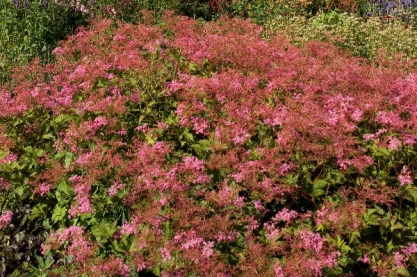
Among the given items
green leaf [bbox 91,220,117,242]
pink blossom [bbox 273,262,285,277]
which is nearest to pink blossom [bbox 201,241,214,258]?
pink blossom [bbox 273,262,285,277]

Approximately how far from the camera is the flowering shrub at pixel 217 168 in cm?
269

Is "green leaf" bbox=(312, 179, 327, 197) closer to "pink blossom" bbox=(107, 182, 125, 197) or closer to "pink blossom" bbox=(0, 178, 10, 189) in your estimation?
"pink blossom" bbox=(107, 182, 125, 197)

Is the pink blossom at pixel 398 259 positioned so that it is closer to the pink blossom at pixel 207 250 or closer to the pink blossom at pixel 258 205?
the pink blossom at pixel 258 205

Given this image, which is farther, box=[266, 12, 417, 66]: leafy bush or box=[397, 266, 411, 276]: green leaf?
box=[266, 12, 417, 66]: leafy bush

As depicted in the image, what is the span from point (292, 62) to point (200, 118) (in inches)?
45.5

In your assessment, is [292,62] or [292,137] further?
[292,62]

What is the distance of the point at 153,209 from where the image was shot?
8.92 feet

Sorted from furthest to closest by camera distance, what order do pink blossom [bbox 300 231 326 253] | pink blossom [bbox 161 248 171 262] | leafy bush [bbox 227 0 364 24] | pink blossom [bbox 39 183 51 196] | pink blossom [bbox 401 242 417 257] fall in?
leafy bush [bbox 227 0 364 24] < pink blossom [bbox 39 183 51 196] < pink blossom [bbox 401 242 417 257] < pink blossom [bbox 300 231 326 253] < pink blossom [bbox 161 248 171 262]

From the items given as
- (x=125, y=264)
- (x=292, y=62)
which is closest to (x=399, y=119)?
(x=292, y=62)

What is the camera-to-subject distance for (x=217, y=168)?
121 inches

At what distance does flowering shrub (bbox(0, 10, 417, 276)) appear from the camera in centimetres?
269

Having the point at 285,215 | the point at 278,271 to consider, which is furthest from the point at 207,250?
the point at 285,215

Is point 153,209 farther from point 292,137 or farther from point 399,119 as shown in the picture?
point 399,119

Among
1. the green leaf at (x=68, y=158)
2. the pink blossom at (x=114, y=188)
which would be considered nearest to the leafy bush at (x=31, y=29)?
the green leaf at (x=68, y=158)
